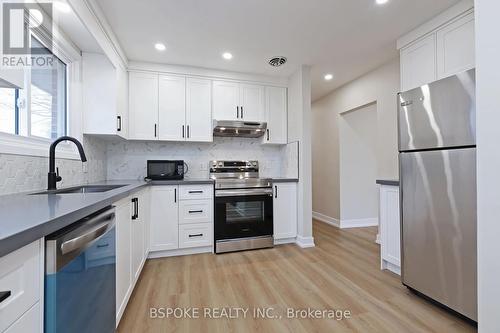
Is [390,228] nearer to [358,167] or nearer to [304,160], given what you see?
[304,160]

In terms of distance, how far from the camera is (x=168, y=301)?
1757 mm

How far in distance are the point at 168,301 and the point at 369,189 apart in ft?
12.5

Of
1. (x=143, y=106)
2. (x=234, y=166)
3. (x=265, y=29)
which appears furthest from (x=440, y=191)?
(x=143, y=106)

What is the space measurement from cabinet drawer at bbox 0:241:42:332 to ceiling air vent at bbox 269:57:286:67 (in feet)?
9.59

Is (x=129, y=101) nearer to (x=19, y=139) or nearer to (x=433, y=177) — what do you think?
(x=19, y=139)

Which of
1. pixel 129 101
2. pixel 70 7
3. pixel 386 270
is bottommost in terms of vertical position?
pixel 386 270

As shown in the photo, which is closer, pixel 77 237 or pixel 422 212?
pixel 77 237

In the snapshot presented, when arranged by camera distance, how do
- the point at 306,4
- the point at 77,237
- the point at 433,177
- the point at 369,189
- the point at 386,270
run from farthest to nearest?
1. the point at 369,189
2. the point at 386,270
3. the point at 306,4
4. the point at 433,177
5. the point at 77,237

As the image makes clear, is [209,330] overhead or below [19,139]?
below

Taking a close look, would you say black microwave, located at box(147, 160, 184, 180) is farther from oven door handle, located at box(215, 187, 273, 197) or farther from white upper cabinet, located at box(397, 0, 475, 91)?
white upper cabinet, located at box(397, 0, 475, 91)

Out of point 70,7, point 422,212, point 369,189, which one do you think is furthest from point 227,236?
point 369,189

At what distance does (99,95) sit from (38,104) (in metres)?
0.66

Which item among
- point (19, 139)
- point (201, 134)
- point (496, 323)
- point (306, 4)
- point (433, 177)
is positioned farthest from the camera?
point (201, 134)

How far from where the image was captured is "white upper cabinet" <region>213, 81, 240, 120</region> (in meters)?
3.17
